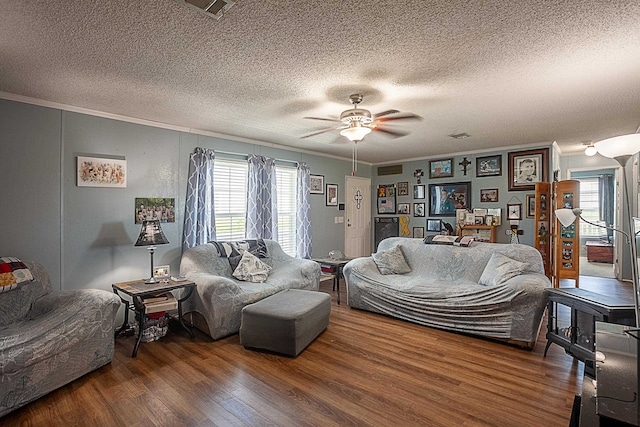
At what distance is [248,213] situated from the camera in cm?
484

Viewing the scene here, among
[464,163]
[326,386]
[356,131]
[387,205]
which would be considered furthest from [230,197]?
[464,163]

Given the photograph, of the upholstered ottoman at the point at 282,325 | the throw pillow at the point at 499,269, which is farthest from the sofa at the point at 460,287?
the upholstered ottoman at the point at 282,325

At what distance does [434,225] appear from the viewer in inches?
255

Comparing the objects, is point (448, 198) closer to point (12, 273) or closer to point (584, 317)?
point (584, 317)

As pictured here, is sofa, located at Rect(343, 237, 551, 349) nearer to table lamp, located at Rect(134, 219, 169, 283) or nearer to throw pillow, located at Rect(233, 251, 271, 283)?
throw pillow, located at Rect(233, 251, 271, 283)

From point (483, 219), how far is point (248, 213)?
13.6 feet

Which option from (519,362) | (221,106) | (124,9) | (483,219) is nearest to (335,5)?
(124,9)

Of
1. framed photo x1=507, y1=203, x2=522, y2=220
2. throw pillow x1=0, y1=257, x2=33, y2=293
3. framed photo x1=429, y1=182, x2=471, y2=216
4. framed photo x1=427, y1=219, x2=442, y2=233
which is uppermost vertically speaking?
framed photo x1=429, y1=182, x2=471, y2=216

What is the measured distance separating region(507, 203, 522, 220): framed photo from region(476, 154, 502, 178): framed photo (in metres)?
0.59

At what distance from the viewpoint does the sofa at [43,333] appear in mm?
2107

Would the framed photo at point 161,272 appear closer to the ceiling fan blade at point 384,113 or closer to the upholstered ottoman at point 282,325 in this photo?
the upholstered ottoman at point 282,325

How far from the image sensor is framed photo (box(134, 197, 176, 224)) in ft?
12.5

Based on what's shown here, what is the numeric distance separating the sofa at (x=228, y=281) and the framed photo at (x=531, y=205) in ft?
12.3

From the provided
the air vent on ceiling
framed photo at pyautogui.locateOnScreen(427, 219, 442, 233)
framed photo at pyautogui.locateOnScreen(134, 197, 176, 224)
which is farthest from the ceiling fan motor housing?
framed photo at pyautogui.locateOnScreen(427, 219, 442, 233)
